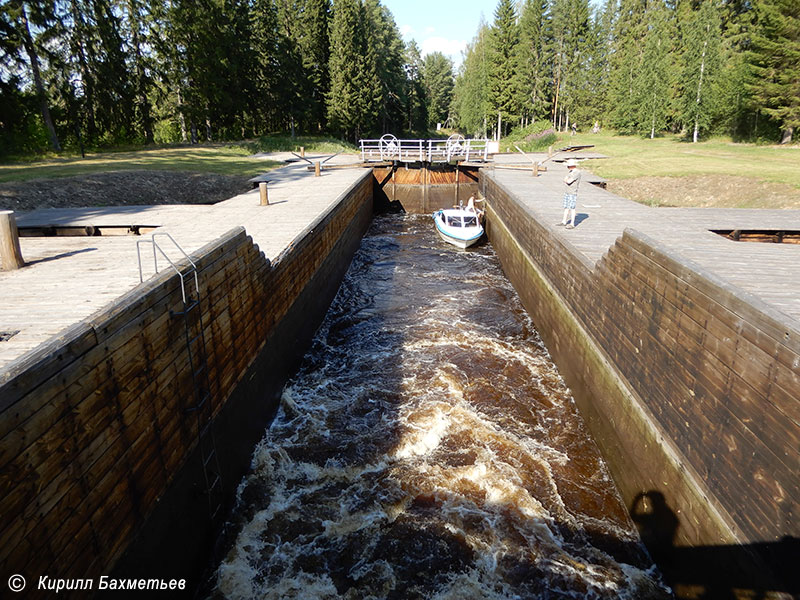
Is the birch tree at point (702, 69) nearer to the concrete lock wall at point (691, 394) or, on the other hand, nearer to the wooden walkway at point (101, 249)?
the wooden walkway at point (101, 249)

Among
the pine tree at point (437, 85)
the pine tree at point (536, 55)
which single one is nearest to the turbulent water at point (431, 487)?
the pine tree at point (536, 55)

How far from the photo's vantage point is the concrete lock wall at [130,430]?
3469 millimetres

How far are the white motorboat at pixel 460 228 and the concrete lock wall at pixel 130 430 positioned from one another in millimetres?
14270

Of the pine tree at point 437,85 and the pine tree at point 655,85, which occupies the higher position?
the pine tree at point 437,85

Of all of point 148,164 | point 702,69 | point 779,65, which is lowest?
point 148,164

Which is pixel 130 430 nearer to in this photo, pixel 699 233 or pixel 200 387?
pixel 200 387

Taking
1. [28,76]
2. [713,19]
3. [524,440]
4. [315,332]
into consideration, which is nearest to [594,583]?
[524,440]

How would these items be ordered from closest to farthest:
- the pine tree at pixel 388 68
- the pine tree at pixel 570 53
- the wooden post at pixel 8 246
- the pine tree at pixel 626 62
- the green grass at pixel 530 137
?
the wooden post at pixel 8 246, the green grass at pixel 530 137, the pine tree at pixel 626 62, the pine tree at pixel 570 53, the pine tree at pixel 388 68

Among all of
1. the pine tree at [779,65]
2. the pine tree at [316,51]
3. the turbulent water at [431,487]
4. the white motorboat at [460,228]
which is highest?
the pine tree at [316,51]

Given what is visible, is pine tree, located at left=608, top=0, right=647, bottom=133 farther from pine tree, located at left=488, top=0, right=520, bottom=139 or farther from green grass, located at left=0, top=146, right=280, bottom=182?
green grass, located at left=0, top=146, right=280, bottom=182

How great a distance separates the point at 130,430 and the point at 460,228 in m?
18.6

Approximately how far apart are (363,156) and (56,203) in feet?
61.9

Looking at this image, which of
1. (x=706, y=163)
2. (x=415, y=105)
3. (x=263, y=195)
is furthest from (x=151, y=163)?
(x=415, y=105)

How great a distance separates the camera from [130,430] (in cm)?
469
